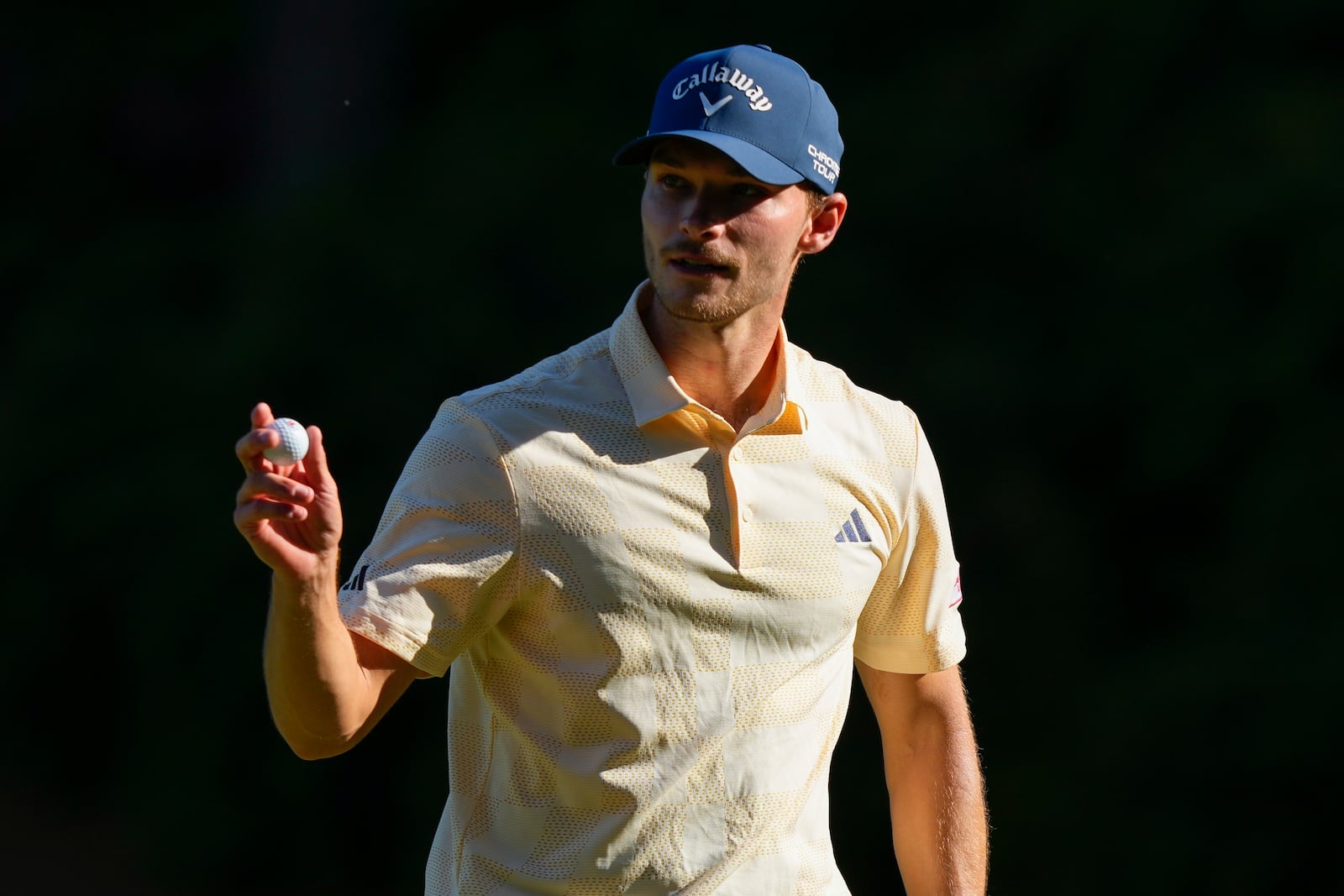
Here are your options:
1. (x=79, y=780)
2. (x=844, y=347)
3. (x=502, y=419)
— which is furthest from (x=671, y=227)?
(x=79, y=780)

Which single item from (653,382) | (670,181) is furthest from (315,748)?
(670,181)

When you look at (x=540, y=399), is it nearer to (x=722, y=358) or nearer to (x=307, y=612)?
(x=722, y=358)

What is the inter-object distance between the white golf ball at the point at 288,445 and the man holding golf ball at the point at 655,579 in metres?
0.09

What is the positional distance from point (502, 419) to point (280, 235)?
285 centimetres

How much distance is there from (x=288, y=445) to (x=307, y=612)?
19 centimetres

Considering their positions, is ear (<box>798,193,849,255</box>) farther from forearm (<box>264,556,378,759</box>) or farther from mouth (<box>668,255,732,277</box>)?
forearm (<box>264,556,378,759</box>)

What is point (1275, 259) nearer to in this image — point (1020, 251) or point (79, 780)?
point (1020, 251)

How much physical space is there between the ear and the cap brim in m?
0.13

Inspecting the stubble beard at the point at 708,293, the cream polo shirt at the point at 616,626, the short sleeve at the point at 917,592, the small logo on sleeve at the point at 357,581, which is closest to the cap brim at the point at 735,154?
the stubble beard at the point at 708,293

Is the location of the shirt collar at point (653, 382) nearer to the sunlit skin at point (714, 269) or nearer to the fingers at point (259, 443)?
the sunlit skin at point (714, 269)

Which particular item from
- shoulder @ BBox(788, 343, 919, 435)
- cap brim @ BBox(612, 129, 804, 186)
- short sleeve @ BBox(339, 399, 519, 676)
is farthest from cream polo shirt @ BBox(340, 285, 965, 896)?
cap brim @ BBox(612, 129, 804, 186)

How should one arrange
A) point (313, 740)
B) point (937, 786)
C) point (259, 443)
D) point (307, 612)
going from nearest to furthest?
point (259, 443) < point (307, 612) < point (313, 740) < point (937, 786)

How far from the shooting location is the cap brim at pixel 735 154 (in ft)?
6.64

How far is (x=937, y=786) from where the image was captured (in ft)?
7.64
